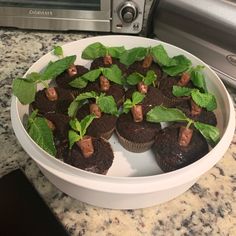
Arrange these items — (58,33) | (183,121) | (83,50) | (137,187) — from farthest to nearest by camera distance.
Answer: (58,33) → (83,50) → (183,121) → (137,187)

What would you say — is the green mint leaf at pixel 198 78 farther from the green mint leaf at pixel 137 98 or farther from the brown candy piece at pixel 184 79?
the green mint leaf at pixel 137 98

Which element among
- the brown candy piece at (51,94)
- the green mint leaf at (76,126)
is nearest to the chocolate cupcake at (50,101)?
the brown candy piece at (51,94)

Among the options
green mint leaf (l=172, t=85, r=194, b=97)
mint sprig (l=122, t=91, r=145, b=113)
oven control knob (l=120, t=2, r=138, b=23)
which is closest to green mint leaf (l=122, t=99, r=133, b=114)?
mint sprig (l=122, t=91, r=145, b=113)

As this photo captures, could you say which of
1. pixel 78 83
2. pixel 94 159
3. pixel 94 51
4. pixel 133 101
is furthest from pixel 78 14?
pixel 94 159

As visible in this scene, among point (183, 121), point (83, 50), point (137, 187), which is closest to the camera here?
point (137, 187)

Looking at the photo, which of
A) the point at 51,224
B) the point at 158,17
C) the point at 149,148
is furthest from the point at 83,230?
the point at 158,17

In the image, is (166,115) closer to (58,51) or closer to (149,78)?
(149,78)

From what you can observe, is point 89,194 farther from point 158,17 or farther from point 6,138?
point 158,17

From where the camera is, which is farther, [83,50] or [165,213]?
[83,50]
